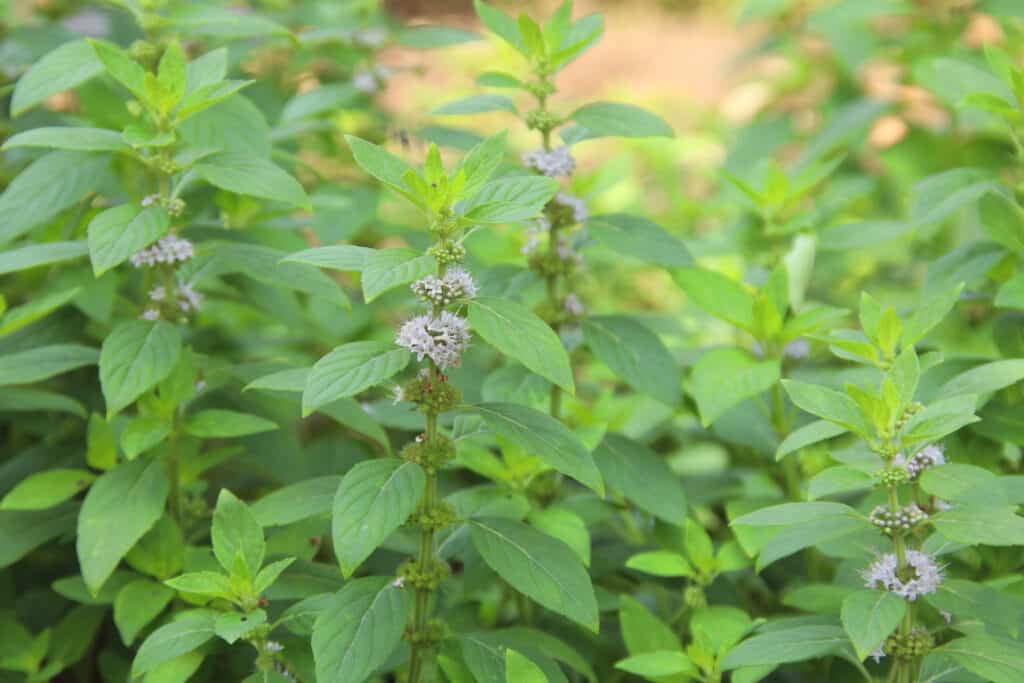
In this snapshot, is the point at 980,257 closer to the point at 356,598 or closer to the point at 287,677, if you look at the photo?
the point at 356,598

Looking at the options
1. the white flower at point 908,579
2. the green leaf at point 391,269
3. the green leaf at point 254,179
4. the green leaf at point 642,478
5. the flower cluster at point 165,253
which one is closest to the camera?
the green leaf at point 391,269

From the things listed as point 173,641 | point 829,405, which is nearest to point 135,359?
point 173,641

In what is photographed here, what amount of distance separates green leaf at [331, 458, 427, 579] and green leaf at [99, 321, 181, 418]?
17.9 inches

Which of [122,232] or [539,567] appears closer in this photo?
[539,567]

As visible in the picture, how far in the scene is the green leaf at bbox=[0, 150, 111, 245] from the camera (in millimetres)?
1900

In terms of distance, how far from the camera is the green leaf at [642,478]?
206 cm

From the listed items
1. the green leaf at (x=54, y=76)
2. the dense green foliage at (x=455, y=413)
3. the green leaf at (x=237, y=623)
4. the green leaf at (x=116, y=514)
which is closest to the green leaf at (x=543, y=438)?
the dense green foliage at (x=455, y=413)

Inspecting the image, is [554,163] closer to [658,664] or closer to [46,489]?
[658,664]

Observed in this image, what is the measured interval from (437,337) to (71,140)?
31.9 inches

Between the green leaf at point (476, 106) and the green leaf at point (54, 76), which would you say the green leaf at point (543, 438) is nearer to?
the green leaf at point (476, 106)

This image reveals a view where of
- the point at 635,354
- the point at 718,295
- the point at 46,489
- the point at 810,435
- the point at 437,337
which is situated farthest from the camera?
the point at 718,295

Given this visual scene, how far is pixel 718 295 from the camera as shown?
2219mm

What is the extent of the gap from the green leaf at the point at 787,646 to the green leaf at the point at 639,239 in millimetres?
749

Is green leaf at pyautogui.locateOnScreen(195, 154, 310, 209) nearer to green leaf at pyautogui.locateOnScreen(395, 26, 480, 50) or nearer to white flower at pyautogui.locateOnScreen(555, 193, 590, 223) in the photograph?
white flower at pyautogui.locateOnScreen(555, 193, 590, 223)
